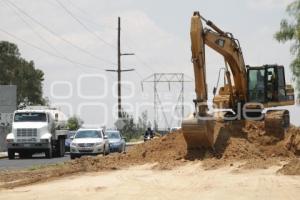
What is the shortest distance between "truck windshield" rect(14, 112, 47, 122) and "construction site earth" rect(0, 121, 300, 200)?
15.2 m

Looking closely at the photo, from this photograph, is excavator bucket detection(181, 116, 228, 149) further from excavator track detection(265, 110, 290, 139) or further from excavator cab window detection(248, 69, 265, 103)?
excavator cab window detection(248, 69, 265, 103)

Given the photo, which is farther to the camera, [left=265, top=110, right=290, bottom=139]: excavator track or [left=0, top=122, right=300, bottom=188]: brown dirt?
[left=265, top=110, right=290, bottom=139]: excavator track

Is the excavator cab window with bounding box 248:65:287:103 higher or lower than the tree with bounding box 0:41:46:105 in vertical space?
lower

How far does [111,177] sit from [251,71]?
445 inches

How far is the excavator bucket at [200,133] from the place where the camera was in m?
25.0

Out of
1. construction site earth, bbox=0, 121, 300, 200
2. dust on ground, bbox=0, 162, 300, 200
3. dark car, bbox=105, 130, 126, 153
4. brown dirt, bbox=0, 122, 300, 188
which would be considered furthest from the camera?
dark car, bbox=105, 130, 126, 153

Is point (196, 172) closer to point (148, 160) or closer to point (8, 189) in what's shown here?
point (148, 160)

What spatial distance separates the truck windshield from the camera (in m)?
41.8

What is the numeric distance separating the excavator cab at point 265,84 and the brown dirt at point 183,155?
6.51ft

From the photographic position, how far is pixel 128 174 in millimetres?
22328

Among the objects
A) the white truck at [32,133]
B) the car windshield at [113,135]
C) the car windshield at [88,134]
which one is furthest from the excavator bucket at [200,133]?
the car windshield at [113,135]

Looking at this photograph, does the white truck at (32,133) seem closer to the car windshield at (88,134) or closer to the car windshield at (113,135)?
the car windshield at (88,134)

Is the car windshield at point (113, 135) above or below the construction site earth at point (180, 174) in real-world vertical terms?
above

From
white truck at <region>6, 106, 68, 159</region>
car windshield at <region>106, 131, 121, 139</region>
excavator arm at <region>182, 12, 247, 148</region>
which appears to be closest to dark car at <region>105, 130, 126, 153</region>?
car windshield at <region>106, 131, 121, 139</region>
